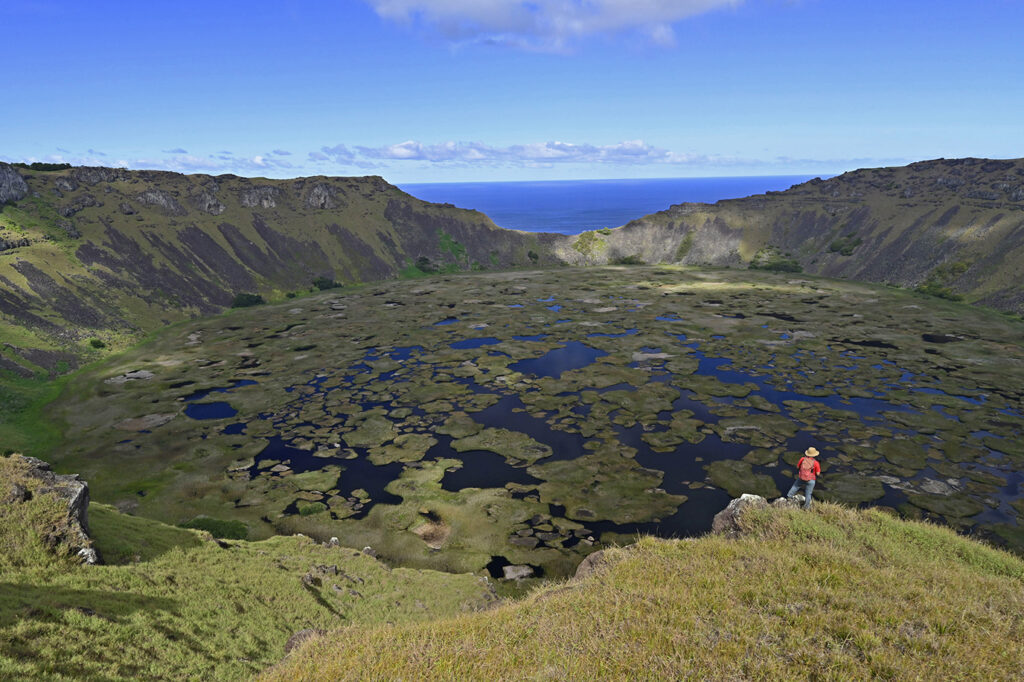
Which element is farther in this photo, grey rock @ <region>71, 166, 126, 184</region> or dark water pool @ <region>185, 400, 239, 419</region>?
grey rock @ <region>71, 166, 126, 184</region>

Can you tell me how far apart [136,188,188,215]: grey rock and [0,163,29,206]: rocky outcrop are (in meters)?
21.6

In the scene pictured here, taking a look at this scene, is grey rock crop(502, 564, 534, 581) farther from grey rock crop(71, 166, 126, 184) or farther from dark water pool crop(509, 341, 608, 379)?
grey rock crop(71, 166, 126, 184)

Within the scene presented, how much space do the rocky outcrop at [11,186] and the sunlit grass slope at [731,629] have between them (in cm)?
13852

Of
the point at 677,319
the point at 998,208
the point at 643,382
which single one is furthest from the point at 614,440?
the point at 998,208

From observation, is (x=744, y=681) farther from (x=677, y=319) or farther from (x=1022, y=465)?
(x=677, y=319)

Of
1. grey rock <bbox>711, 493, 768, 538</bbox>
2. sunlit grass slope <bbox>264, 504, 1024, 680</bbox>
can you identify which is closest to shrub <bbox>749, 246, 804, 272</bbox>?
grey rock <bbox>711, 493, 768, 538</bbox>

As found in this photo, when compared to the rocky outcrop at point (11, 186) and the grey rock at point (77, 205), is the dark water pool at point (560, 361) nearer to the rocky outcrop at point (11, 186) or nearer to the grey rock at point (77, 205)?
the grey rock at point (77, 205)

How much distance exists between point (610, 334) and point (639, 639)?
70748mm

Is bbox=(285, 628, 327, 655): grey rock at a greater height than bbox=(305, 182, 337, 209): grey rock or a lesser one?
lesser

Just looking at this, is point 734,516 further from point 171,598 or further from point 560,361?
point 560,361

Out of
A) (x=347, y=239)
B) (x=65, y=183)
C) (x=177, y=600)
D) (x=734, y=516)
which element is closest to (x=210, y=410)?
(x=177, y=600)

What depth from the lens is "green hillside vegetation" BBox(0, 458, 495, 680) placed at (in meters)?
13.7

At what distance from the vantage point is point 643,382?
5944 centimetres

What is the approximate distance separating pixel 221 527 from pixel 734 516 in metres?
33.2
